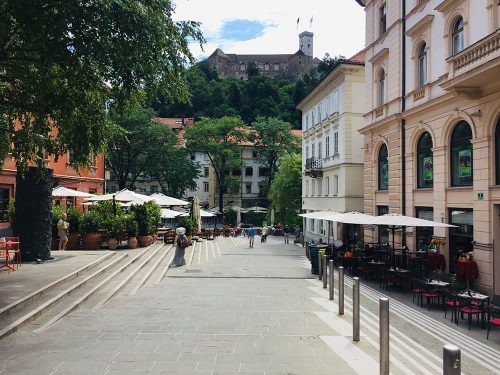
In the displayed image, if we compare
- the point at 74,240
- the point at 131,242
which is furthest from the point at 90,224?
the point at 131,242

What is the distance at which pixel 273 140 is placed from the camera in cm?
5944

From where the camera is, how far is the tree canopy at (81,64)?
7777 mm

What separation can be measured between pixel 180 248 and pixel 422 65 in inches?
492

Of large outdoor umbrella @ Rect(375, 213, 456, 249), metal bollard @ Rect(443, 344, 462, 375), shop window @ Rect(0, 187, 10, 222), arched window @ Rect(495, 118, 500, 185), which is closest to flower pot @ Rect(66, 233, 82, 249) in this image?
shop window @ Rect(0, 187, 10, 222)

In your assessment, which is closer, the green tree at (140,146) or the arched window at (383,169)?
the arched window at (383,169)

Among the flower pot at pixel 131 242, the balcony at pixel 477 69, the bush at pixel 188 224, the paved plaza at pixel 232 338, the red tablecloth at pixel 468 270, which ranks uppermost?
the balcony at pixel 477 69

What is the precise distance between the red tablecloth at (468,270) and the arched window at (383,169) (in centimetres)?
837

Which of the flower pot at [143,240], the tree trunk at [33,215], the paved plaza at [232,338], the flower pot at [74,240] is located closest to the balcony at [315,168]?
the flower pot at [143,240]

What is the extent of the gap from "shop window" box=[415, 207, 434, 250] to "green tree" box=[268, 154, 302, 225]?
24.0 meters

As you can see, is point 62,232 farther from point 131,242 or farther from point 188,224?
point 188,224

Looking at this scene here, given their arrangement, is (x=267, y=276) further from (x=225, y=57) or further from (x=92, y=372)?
(x=225, y=57)

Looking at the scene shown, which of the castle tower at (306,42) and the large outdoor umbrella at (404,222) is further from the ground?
the castle tower at (306,42)

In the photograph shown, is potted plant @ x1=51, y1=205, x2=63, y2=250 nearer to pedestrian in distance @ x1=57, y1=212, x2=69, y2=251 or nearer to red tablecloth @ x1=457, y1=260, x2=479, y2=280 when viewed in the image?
pedestrian in distance @ x1=57, y1=212, x2=69, y2=251

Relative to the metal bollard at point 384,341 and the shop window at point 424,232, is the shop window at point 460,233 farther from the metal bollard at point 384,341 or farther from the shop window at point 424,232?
the metal bollard at point 384,341
